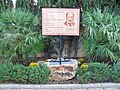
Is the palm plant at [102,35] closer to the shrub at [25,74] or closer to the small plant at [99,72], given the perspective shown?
the small plant at [99,72]

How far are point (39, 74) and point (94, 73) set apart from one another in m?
1.12

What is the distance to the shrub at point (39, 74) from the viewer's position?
5145 mm

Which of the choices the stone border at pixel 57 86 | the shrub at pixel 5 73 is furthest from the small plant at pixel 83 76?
the shrub at pixel 5 73

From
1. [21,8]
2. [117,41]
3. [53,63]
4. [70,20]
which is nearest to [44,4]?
[21,8]

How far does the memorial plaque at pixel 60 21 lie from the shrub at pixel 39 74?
2.71ft

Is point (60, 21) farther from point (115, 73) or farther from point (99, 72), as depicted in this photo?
point (115, 73)

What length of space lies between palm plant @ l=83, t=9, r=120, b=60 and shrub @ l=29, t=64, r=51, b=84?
3.86 ft

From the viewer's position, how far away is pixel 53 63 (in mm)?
5562

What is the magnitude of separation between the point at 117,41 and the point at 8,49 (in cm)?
240

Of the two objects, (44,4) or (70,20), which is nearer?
(70,20)

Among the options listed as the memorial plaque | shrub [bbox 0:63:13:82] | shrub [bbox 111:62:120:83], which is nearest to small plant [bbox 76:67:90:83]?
shrub [bbox 111:62:120:83]

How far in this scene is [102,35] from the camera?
18.3 feet

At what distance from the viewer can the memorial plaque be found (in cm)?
554

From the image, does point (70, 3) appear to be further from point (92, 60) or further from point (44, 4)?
point (92, 60)
